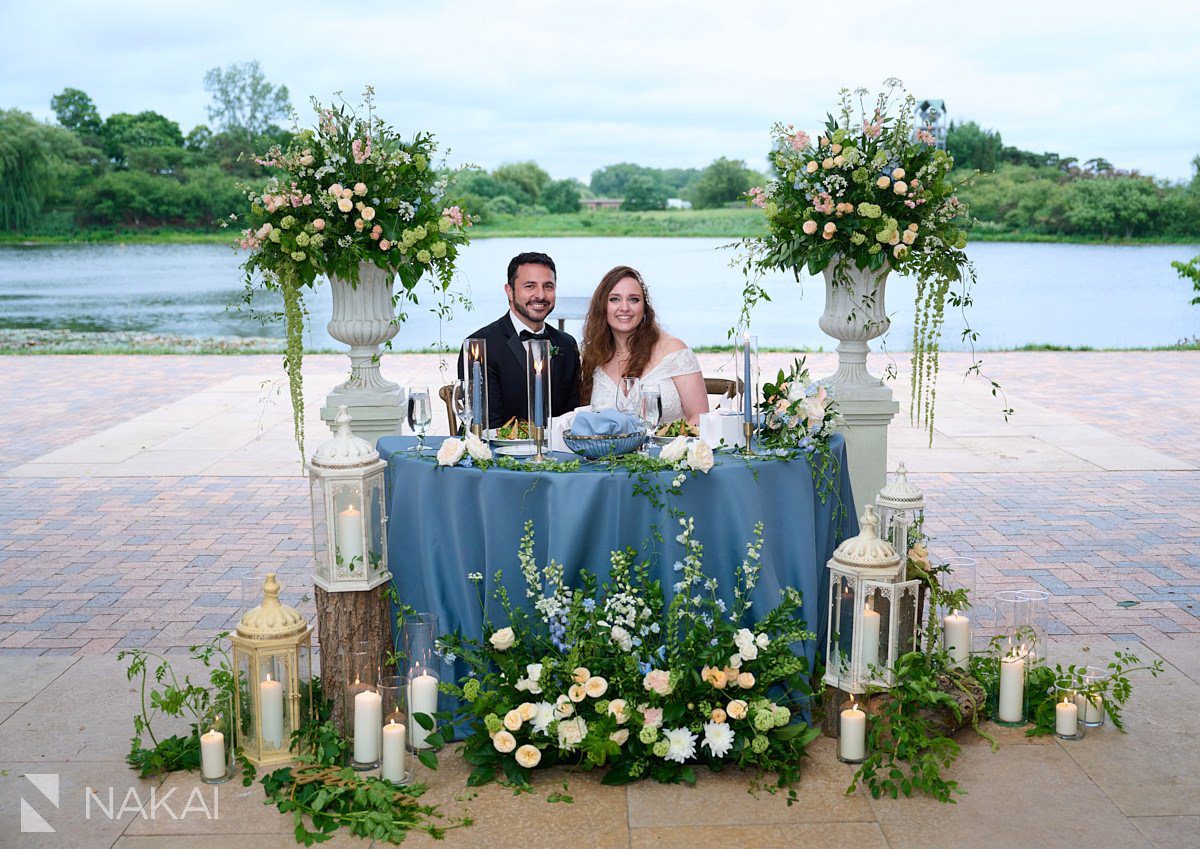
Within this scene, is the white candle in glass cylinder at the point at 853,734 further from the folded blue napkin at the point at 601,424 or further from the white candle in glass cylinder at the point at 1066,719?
the folded blue napkin at the point at 601,424

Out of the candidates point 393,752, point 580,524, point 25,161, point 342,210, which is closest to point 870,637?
point 580,524

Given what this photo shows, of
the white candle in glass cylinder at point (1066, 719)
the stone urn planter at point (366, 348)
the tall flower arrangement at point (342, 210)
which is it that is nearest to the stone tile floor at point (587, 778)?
the white candle in glass cylinder at point (1066, 719)

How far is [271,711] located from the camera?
10.9 feet

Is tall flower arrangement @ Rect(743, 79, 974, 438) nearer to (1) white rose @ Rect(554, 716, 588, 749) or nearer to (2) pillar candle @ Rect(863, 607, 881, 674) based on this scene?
(2) pillar candle @ Rect(863, 607, 881, 674)

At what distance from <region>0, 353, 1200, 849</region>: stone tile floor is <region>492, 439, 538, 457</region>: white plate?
962 mm

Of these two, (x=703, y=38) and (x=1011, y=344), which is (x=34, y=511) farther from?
(x=703, y=38)

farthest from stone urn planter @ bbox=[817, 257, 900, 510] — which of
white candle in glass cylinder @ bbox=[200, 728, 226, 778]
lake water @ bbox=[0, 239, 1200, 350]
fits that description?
lake water @ bbox=[0, 239, 1200, 350]

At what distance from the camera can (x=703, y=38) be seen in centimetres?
3144

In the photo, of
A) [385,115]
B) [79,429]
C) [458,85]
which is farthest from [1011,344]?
[458,85]

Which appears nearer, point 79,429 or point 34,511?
point 34,511

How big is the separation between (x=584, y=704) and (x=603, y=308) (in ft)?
5.69

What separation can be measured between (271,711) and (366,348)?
2145 millimetres

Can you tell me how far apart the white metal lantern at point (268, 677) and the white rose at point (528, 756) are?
0.65 m

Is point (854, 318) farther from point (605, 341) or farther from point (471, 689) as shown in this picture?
point (471, 689)
